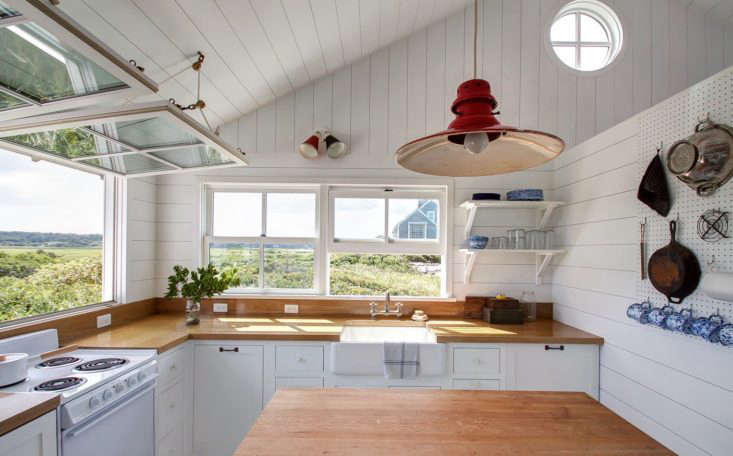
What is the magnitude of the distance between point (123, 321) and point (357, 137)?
2249 millimetres

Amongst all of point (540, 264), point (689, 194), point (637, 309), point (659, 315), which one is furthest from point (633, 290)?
point (540, 264)

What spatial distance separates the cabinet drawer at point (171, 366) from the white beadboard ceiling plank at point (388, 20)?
264 cm

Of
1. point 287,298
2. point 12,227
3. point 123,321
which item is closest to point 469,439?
point 287,298

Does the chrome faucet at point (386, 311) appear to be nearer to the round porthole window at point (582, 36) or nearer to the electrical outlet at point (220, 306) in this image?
the electrical outlet at point (220, 306)

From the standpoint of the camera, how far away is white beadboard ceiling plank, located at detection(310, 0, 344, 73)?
2.20m

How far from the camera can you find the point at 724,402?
1510 mm

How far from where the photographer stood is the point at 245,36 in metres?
2.12

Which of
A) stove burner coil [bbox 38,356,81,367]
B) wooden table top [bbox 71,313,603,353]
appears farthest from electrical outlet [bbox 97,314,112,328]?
stove burner coil [bbox 38,356,81,367]

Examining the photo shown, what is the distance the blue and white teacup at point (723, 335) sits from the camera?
1.43m

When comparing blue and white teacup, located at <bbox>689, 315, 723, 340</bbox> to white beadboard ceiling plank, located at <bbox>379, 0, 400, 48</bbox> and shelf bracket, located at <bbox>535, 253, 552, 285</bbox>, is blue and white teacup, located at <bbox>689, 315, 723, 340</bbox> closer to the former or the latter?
shelf bracket, located at <bbox>535, 253, 552, 285</bbox>

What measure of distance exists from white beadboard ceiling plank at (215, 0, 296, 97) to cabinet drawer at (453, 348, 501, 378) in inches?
A: 92.8

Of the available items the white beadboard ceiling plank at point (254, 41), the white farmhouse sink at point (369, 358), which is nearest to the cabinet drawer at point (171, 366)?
the white farmhouse sink at point (369, 358)

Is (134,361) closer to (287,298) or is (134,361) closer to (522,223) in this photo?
(287,298)

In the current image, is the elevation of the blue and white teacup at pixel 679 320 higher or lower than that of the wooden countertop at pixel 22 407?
higher
